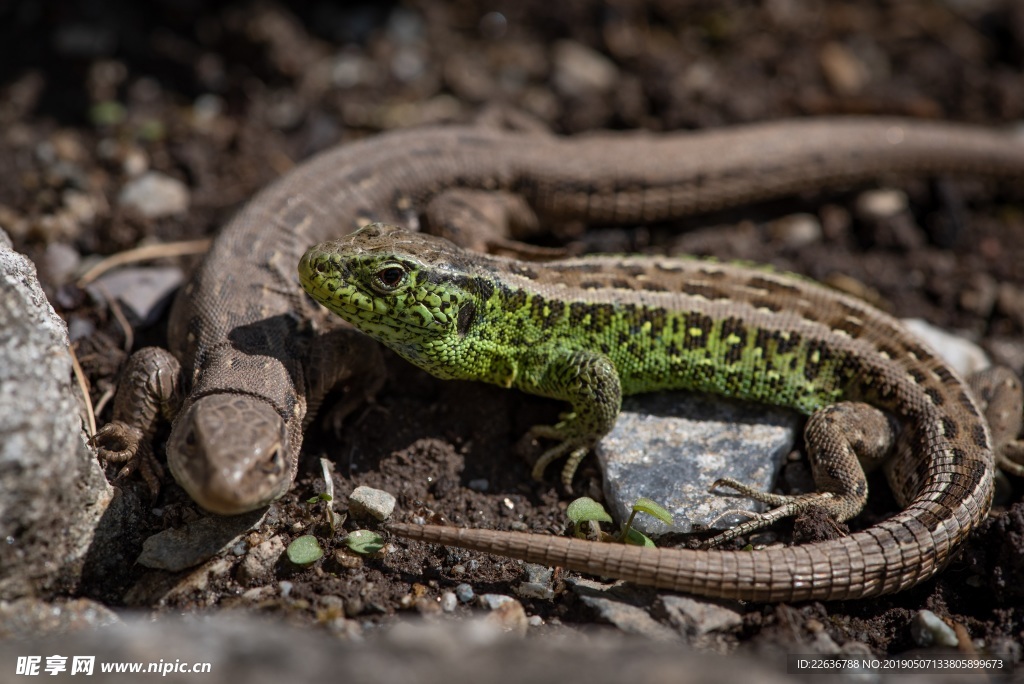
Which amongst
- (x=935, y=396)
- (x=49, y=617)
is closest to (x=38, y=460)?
(x=49, y=617)

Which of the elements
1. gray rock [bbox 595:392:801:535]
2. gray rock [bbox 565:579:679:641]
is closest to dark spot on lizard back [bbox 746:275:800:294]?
gray rock [bbox 595:392:801:535]

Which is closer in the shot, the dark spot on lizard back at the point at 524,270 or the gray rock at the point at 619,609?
the gray rock at the point at 619,609

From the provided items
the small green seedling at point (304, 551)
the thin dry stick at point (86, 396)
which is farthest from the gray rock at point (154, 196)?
the small green seedling at point (304, 551)

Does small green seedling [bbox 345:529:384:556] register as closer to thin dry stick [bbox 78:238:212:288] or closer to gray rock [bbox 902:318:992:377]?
thin dry stick [bbox 78:238:212:288]

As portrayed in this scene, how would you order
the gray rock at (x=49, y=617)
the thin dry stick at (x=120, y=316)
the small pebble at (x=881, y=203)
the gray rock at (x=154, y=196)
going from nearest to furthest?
the gray rock at (x=49, y=617), the thin dry stick at (x=120, y=316), the gray rock at (x=154, y=196), the small pebble at (x=881, y=203)

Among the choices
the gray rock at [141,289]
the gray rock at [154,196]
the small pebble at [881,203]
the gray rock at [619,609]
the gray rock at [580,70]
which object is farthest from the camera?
the gray rock at [580,70]

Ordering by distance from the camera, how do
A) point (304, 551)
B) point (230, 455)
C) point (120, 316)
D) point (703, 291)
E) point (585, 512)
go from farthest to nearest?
point (120, 316) < point (703, 291) < point (585, 512) < point (304, 551) < point (230, 455)

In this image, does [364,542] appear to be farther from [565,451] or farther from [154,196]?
[154,196]

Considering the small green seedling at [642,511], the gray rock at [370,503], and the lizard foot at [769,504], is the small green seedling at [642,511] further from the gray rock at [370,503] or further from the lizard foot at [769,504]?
the gray rock at [370,503]
